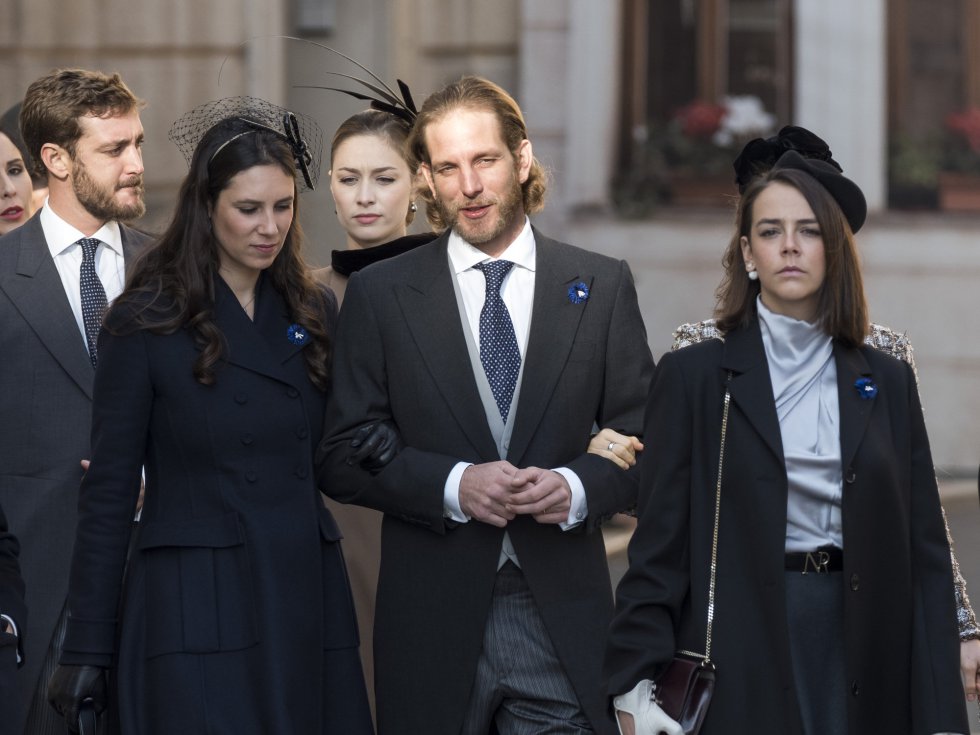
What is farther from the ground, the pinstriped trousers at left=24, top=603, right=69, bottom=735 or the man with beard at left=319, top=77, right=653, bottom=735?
the man with beard at left=319, top=77, right=653, bottom=735

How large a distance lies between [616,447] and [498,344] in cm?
39

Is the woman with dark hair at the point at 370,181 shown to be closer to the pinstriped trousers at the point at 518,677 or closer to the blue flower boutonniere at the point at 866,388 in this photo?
the pinstriped trousers at the point at 518,677

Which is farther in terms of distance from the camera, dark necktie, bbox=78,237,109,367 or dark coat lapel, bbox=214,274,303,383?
dark necktie, bbox=78,237,109,367

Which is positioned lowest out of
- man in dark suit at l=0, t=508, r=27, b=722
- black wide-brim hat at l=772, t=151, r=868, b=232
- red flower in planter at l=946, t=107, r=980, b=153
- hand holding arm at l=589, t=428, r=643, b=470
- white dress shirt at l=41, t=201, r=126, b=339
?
man in dark suit at l=0, t=508, r=27, b=722

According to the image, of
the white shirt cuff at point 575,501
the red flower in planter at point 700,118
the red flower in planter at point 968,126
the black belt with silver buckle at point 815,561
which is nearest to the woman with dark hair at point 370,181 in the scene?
the white shirt cuff at point 575,501

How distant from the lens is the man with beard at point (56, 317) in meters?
5.19

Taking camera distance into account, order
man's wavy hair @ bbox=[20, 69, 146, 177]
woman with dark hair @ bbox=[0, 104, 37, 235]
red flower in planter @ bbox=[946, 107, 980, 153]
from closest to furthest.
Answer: man's wavy hair @ bbox=[20, 69, 146, 177], woman with dark hair @ bbox=[0, 104, 37, 235], red flower in planter @ bbox=[946, 107, 980, 153]

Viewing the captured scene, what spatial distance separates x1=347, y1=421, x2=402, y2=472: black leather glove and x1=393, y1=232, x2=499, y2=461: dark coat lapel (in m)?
0.17

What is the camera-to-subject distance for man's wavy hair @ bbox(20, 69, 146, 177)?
563cm

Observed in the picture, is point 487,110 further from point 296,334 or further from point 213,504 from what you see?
point 213,504

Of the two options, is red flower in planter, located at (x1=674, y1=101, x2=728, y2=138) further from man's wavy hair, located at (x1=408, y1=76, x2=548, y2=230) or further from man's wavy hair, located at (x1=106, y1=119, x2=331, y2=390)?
man's wavy hair, located at (x1=106, y1=119, x2=331, y2=390)

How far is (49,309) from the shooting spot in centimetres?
532

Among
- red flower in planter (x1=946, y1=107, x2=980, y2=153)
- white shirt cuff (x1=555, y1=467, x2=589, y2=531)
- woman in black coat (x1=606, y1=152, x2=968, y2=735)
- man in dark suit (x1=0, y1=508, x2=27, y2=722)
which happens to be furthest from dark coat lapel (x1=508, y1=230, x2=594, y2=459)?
red flower in planter (x1=946, y1=107, x2=980, y2=153)

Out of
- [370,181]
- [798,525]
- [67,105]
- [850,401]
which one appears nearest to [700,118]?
[370,181]
